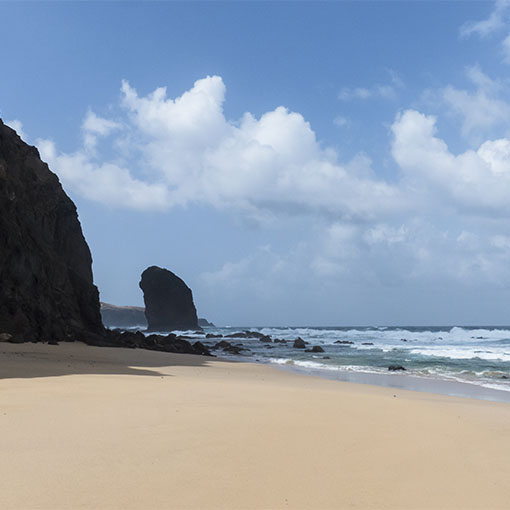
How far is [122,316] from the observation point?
190125mm

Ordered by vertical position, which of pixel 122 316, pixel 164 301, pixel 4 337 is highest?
pixel 164 301

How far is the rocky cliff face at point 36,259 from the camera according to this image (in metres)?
24.6

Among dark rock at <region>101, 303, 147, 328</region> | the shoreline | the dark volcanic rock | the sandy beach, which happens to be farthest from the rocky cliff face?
dark rock at <region>101, 303, 147, 328</region>

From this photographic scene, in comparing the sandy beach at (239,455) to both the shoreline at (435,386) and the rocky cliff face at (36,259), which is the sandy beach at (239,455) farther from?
the rocky cliff face at (36,259)

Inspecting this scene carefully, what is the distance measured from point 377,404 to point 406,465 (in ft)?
13.6

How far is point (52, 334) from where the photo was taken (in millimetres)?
25734

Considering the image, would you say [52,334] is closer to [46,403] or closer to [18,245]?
[18,245]

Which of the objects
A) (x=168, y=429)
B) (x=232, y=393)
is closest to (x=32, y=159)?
(x=232, y=393)

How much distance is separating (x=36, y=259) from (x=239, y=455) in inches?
1088

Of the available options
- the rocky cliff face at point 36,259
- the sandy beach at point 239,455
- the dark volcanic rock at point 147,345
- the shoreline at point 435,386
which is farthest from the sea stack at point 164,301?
the sandy beach at point 239,455

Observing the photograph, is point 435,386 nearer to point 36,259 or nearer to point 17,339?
point 17,339

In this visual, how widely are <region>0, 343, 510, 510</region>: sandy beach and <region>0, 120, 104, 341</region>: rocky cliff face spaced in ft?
64.2

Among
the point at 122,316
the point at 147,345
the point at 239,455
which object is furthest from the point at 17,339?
the point at 122,316

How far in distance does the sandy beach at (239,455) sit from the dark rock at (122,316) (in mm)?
187994
